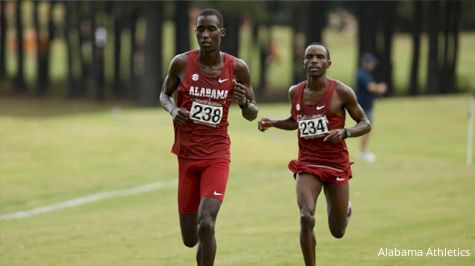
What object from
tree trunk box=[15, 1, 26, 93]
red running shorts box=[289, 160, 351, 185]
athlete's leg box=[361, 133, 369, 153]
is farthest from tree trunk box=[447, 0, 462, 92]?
red running shorts box=[289, 160, 351, 185]

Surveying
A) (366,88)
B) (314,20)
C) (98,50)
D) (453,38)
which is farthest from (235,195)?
(98,50)

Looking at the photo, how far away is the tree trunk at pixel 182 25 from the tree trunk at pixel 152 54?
8.15 feet

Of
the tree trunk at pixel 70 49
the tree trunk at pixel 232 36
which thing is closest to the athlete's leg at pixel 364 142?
the tree trunk at pixel 232 36

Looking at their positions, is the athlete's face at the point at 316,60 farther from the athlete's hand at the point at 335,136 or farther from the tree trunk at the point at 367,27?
the tree trunk at the point at 367,27

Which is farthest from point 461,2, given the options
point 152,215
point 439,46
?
point 152,215

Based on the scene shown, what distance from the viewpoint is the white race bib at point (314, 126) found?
12.3 meters

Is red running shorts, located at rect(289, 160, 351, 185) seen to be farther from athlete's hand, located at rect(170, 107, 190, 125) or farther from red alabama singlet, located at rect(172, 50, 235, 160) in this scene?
athlete's hand, located at rect(170, 107, 190, 125)

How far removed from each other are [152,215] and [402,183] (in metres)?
6.10

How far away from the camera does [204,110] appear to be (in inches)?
460

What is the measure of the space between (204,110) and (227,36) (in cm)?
5268

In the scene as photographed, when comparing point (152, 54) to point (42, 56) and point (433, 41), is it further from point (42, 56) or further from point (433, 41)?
point (42, 56)

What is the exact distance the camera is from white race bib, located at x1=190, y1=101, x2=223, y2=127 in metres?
11.7

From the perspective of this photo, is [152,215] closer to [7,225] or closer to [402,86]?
[7,225]

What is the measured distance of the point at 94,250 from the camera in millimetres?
15305
